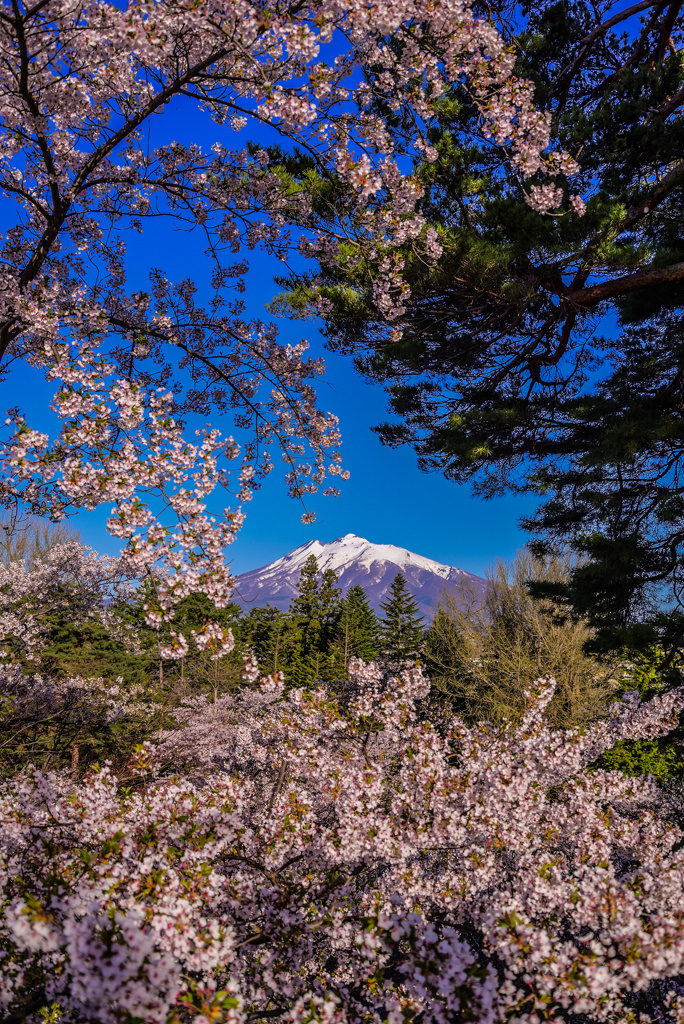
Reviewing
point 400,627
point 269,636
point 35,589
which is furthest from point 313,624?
point 35,589

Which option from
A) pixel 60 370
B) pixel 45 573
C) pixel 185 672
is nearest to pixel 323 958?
pixel 60 370

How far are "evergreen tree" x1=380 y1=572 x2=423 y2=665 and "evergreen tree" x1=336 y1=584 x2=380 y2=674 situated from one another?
32.7 inches

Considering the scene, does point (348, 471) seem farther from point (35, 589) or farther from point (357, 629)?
point (357, 629)

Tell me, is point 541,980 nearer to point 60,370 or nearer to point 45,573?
point 60,370

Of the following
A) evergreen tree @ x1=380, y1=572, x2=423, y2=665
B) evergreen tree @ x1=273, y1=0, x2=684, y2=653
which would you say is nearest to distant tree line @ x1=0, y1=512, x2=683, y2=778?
evergreen tree @ x1=380, y1=572, x2=423, y2=665

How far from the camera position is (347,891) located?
3.94m

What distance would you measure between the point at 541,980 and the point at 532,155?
5861 millimetres

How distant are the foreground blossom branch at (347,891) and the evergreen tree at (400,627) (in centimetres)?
1371

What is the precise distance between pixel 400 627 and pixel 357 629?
215 centimetres

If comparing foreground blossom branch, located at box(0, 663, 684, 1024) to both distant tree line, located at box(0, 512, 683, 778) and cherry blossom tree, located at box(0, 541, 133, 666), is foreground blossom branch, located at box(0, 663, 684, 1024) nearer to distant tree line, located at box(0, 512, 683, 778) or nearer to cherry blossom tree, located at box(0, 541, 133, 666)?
cherry blossom tree, located at box(0, 541, 133, 666)

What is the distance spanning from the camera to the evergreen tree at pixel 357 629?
2184 centimetres

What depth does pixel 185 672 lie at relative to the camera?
72.0 ft

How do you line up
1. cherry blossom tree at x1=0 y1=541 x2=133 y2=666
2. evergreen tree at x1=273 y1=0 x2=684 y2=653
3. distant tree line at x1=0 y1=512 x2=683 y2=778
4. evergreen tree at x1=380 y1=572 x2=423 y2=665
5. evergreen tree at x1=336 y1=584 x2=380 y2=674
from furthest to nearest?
evergreen tree at x1=336 y1=584 x2=380 y2=674
evergreen tree at x1=380 y1=572 x2=423 y2=665
distant tree line at x1=0 y1=512 x2=683 y2=778
cherry blossom tree at x1=0 y1=541 x2=133 y2=666
evergreen tree at x1=273 y1=0 x2=684 y2=653

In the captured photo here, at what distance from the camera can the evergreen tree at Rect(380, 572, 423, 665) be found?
2100 centimetres
